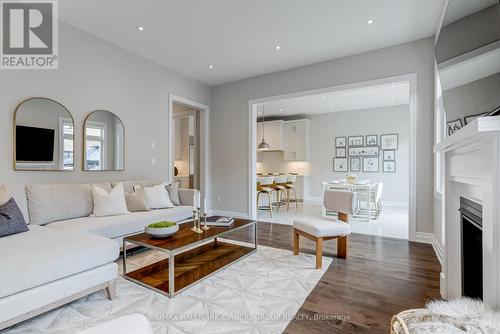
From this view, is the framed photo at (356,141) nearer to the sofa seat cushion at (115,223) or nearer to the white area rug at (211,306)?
the white area rug at (211,306)

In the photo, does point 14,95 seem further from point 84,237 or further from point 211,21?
point 211,21

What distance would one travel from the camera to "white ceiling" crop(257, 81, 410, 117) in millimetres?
5714

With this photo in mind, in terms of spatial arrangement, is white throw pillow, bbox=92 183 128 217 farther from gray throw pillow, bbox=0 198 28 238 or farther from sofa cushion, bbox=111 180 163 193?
gray throw pillow, bbox=0 198 28 238

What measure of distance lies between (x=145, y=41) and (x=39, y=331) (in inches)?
140

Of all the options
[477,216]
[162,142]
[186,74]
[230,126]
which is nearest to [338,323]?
[477,216]

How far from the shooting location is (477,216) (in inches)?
52.1

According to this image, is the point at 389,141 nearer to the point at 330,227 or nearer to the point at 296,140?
the point at 296,140

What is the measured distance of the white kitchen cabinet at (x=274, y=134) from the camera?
8.27 meters

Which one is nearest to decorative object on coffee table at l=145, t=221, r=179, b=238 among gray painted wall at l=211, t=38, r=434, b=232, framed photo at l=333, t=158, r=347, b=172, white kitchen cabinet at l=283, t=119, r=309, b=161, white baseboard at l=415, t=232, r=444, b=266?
gray painted wall at l=211, t=38, r=434, b=232

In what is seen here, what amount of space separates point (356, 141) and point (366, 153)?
46 centimetres

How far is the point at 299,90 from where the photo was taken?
14.9 ft

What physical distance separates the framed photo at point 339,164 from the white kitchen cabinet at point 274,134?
5.89 ft

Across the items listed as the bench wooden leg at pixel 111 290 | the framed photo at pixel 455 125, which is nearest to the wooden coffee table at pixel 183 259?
the bench wooden leg at pixel 111 290

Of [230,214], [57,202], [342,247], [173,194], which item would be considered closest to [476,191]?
[342,247]
